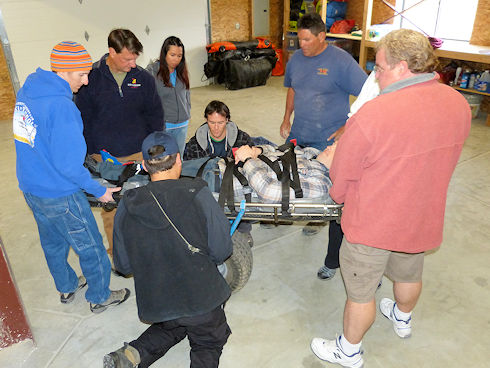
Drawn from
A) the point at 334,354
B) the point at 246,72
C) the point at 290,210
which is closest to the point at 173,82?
the point at 290,210

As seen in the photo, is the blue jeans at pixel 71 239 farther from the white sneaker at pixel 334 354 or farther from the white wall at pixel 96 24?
the white wall at pixel 96 24

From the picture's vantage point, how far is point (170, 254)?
2135 millimetres

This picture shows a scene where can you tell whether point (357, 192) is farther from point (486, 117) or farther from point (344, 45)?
point (344, 45)

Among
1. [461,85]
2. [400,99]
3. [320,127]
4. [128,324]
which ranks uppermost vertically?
[400,99]

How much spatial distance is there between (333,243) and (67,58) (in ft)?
7.83

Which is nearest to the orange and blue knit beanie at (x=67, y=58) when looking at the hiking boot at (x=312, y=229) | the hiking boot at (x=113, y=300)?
the hiking boot at (x=113, y=300)

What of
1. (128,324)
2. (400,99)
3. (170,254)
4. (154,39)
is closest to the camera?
(400,99)

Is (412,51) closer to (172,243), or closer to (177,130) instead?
(172,243)

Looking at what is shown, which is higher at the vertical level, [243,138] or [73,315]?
[243,138]

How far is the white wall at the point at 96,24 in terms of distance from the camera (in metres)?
7.71

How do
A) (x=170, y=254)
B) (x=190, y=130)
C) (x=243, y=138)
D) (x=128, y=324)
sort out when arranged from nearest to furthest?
(x=170, y=254) → (x=128, y=324) → (x=243, y=138) → (x=190, y=130)

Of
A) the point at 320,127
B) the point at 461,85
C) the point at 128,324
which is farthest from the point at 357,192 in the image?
the point at 461,85

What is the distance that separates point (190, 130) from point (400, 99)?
5.54m

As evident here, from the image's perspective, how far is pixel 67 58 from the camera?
8.28 ft
